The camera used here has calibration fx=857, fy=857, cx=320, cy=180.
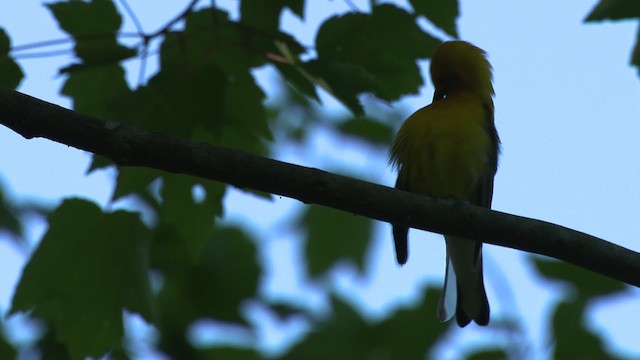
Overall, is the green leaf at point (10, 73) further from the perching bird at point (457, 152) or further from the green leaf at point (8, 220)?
the green leaf at point (8, 220)

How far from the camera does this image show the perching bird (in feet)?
15.3

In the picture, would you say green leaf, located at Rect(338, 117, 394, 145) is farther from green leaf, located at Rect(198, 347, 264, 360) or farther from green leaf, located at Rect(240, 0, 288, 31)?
green leaf, located at Rect(240, 0, 288, 31)

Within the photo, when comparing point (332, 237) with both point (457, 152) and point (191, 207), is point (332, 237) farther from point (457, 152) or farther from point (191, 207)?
point (191, 207)

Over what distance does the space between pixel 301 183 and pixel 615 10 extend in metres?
1.69

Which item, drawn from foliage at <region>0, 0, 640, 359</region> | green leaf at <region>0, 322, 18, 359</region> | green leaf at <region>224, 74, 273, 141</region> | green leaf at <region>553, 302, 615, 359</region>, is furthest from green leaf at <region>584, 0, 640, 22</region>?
green leaf at <region>0, 322, 18, 359</region>

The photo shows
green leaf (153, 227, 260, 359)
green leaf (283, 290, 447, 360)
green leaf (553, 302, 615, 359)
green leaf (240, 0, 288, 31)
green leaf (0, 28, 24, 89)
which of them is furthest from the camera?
green leaf (153, 227, 260, 359)

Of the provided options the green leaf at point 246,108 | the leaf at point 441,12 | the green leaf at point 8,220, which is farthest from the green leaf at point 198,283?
the leaf at point 441,12

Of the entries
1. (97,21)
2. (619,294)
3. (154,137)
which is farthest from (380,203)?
(619,294)

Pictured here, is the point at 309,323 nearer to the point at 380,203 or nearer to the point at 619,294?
the point at 619,294

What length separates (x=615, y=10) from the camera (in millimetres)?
3682

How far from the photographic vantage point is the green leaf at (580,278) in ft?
16.6

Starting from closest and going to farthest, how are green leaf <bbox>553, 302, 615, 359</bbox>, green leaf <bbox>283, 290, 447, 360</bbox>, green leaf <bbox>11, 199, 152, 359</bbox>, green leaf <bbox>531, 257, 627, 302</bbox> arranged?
1. green leaf <bbox>11, 199, 152, 359</bbox>
2. green leaf <bbox>553, 302, 615, 359</bbox>
3. green leaf <bbox>531, 257, 627, 302</bbox>
4. green leaf <bbox>283, 290, 447, 360</bbox>

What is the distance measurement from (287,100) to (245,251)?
2299 millimetres

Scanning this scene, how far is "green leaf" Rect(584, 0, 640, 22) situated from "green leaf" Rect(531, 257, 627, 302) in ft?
6.19
